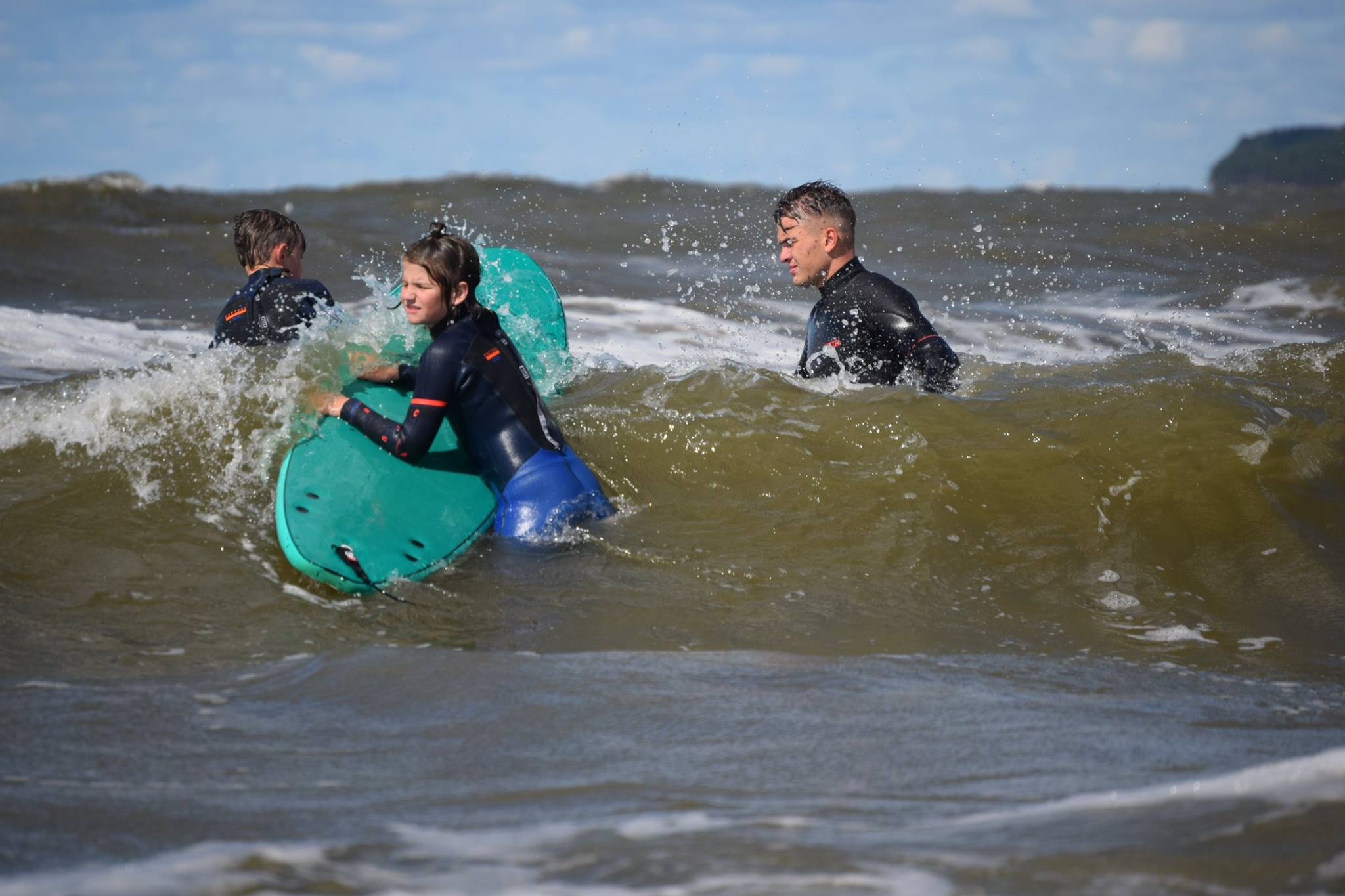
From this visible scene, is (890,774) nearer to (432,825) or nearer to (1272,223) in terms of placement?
(432,825)

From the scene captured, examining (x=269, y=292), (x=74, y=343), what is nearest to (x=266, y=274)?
(x=269, y=292)

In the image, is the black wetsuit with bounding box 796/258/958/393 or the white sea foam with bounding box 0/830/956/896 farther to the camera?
the black wetsuit with bounding box 796/258/958/393

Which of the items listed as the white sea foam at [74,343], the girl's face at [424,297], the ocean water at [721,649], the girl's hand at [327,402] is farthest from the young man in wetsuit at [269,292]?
the white sea foam at [74,343]

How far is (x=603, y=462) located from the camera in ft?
19.5

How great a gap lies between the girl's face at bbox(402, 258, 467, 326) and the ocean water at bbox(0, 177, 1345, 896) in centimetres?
71

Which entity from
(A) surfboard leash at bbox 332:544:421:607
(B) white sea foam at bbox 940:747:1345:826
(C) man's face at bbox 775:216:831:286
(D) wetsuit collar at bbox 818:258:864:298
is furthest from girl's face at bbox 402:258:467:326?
(B) white sea foam at bbox 940:747:1345:826

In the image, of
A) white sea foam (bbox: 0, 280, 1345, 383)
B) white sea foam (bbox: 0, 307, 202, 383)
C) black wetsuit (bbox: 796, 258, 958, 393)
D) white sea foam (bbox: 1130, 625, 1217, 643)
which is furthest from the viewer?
white sea foam (bbox: 0, 280, 1345, 383)

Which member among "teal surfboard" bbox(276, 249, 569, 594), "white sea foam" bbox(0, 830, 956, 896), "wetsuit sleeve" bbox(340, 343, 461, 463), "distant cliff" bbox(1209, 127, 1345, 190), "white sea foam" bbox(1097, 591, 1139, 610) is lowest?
"white sea foam" bbox(1097, 591, 1139, 610)

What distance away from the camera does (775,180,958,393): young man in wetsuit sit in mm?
5902

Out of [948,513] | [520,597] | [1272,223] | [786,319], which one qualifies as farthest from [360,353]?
[1272,223]

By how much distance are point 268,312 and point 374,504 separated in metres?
1.75

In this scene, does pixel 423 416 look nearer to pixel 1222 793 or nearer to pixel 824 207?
pixel 824 207

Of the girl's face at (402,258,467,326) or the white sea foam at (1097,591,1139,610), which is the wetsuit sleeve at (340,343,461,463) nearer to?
the girl's face at (402,258,467,326)

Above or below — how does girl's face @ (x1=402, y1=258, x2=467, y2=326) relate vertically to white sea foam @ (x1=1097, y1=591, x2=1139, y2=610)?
above
